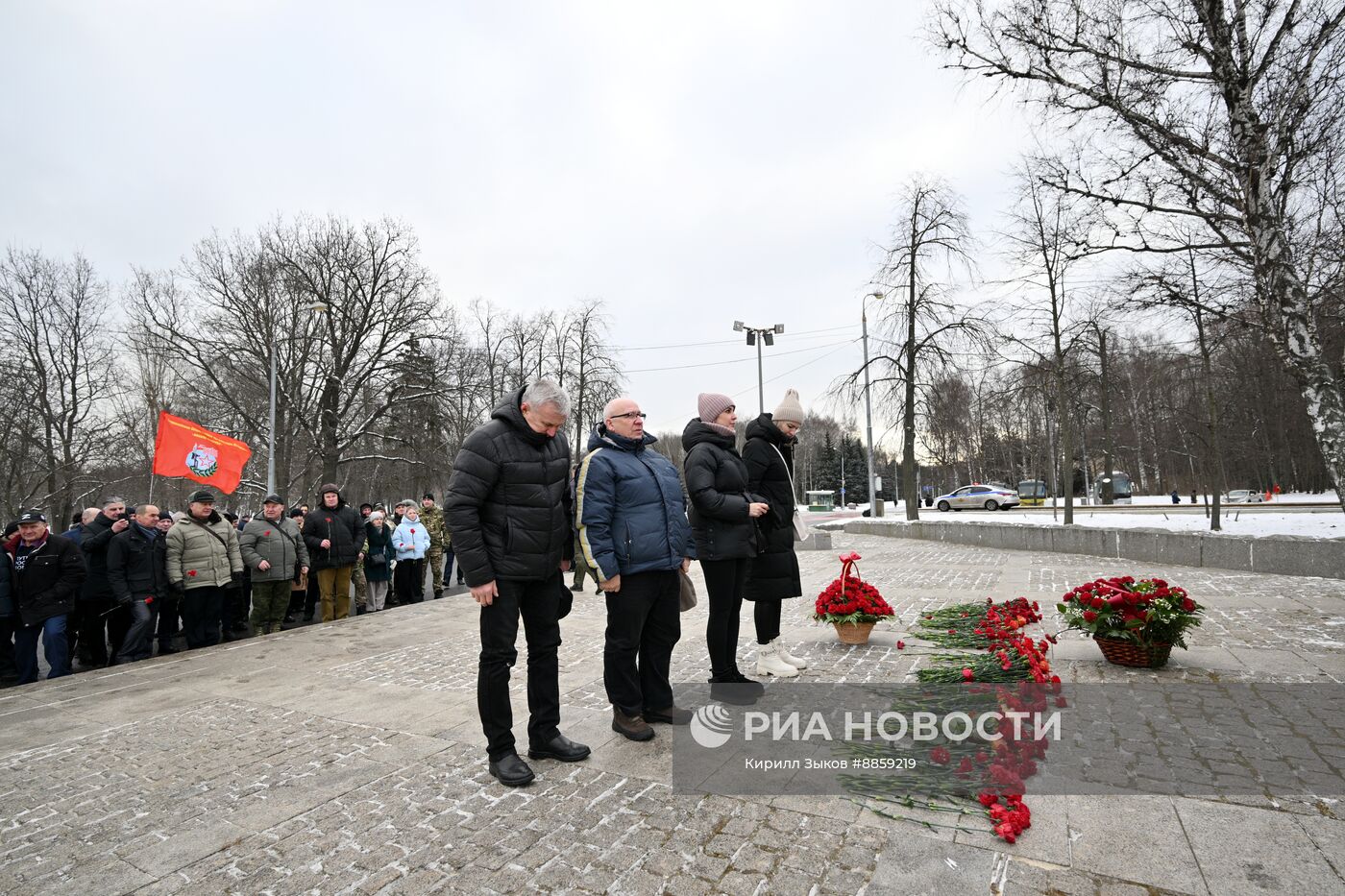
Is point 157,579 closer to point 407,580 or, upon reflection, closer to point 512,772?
point 407,580

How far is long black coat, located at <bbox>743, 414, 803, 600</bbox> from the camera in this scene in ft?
16.0

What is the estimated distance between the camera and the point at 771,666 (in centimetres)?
529

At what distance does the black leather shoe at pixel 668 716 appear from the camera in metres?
4.30

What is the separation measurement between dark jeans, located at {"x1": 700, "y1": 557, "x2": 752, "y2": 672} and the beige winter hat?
3.40 ft

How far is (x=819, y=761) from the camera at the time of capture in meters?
3.62

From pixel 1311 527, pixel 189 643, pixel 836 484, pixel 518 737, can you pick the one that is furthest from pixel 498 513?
pixel 836 484

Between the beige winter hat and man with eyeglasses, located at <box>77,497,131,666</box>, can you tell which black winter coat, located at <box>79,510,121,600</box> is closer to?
man with eyeglasses, located at <box>77,497,131,666</box>

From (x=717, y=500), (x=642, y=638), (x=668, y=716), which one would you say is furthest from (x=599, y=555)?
(x=668, y=716)

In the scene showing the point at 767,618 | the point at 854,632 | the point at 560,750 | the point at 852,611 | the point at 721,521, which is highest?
the point at 721,521

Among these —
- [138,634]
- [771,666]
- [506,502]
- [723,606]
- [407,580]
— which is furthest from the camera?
[407,580]

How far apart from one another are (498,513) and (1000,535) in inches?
651

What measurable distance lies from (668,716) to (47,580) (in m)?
6.76

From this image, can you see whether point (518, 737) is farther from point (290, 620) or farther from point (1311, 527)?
point (1311, 527)

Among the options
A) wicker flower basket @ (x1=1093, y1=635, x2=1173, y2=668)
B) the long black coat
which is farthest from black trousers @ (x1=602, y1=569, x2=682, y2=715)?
wicker flower basket @ (x1=1093, y1=635, x2=1173, y2=668)
